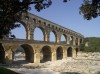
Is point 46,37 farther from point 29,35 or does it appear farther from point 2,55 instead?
point 2,55

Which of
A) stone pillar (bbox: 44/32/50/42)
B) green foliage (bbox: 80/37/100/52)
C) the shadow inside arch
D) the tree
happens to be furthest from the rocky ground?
green foliage (bbox: 80/37/100/52)

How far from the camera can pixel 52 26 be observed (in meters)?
69.9

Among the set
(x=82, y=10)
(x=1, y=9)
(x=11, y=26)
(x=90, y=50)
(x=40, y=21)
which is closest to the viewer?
(x=1, y=9)

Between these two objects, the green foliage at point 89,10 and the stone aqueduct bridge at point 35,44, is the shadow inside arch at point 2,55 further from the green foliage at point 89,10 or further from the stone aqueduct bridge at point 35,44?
the green foliage at point 89,10

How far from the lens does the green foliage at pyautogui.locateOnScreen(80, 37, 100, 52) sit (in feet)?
282

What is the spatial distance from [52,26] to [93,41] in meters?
29.4

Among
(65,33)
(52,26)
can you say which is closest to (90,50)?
(65,33)

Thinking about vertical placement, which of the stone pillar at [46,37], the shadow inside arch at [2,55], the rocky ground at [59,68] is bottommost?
the rocky ground at [59,68]

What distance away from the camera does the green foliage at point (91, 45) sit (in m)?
86.1

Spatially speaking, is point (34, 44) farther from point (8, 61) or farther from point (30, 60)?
point (8, 61)

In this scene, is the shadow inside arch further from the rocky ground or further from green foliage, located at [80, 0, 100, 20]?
green foliage, located at [80, 0, 100, 20]

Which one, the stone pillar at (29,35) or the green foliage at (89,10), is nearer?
the green foliage at (89,10)

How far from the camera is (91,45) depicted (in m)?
90.2

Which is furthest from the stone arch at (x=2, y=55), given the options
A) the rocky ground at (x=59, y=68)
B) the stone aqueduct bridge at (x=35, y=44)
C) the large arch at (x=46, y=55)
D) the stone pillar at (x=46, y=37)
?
the stone pillar at (x=46, y=37)
